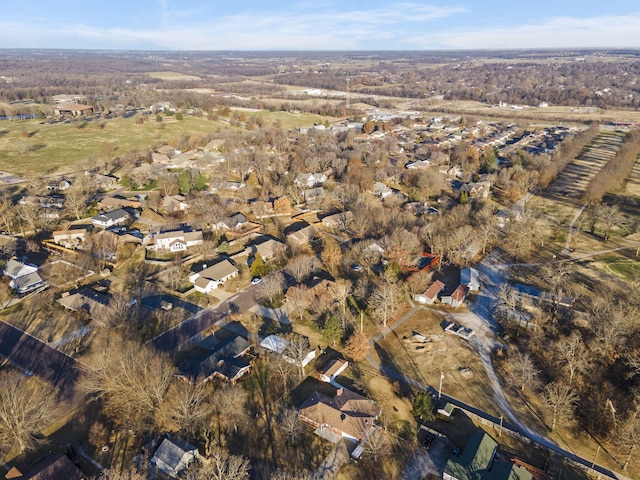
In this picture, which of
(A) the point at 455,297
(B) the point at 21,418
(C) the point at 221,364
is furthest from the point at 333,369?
(B) the point at 21,418

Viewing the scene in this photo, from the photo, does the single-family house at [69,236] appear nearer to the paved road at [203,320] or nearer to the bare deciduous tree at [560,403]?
the paved road at [203,320]

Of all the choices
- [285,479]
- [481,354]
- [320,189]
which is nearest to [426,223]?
[320,189]

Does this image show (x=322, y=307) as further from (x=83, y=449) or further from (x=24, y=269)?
(x=24, y=269)

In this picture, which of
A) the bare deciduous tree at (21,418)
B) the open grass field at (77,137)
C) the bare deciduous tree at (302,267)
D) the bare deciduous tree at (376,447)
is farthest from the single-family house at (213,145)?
the bare deciduous tree at (376,447)

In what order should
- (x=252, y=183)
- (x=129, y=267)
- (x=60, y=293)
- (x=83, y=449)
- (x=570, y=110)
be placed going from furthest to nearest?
1. (x=570, y=110)
2. (x=252, y=183)
3. (x=129, y=267)
4. (x=60, y=293)
5. (x=83, y=449)

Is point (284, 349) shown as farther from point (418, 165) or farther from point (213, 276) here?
point (418, 165)
